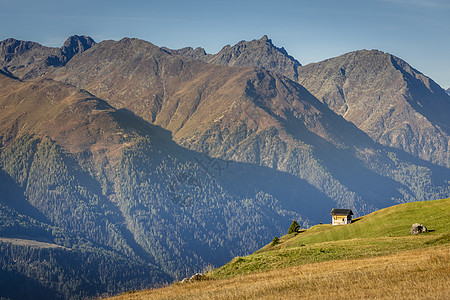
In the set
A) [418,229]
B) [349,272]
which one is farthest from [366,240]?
[349,272]

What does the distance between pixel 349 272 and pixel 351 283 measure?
5.56 m

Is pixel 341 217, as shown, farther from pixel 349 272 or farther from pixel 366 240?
pixel 349 272

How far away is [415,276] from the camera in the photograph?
38688mm

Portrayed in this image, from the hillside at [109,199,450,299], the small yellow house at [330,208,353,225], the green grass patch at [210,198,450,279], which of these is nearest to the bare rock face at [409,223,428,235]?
the green grass patch at [210,198,450,279]

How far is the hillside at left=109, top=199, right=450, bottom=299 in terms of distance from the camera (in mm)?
36250

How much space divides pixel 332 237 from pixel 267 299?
62865 millimetres

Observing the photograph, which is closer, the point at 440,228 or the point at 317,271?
the point at 317,271

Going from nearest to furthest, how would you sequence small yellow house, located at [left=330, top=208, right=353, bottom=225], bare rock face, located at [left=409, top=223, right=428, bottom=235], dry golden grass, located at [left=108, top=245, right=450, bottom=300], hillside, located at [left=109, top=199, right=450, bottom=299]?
dry golden grass, located at [left=108, top=245, right=450, bottom=300] < hillside, located at [left=109, top=199, right=450, bottom=299] < bare rock face, located at [left=409, top=223, right=428, bottom=235] < small yellow house, located at [left=330, top=208, right=353, bottom=225]

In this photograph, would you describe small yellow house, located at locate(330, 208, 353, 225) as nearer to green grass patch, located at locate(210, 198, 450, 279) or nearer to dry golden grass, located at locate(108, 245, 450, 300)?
green grass patch, located at locate(210, 198, 450, 279)

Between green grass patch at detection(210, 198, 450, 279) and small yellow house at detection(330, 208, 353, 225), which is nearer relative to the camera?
green grass patch at detection(210, 198, 450, 279)

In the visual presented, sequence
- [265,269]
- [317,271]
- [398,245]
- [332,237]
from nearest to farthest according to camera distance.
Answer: [317,271] → [265,269] → [398,245] → [332,237]

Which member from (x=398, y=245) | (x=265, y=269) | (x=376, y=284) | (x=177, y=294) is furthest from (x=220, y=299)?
(x=398, y=245)

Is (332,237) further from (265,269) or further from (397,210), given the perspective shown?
(265,269)

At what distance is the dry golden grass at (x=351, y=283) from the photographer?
34438mm
